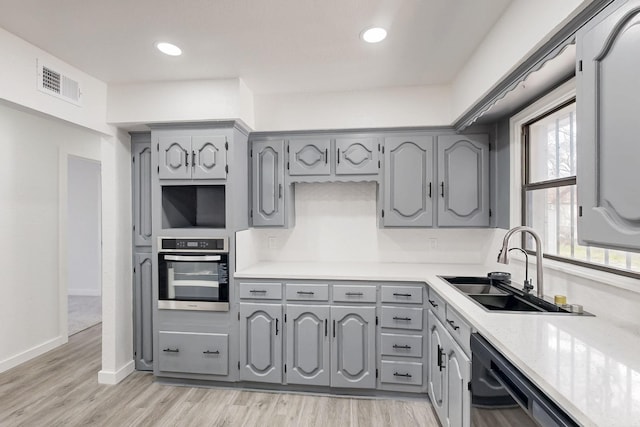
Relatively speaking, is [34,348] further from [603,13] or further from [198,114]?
[603,13]

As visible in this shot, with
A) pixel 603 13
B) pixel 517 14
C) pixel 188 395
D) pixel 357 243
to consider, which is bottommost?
pixel 188 395

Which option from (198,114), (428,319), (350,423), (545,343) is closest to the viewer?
(545,343)

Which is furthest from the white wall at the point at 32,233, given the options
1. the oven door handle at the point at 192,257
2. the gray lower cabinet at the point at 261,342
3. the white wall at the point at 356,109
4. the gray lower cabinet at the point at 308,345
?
the gray lower cabinet at the point at 308,345

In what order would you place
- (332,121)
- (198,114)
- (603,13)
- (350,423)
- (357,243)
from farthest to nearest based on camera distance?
(357,243), (332,121), (198,114), (350,423), (603,13)

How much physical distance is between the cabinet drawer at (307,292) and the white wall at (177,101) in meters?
1.45

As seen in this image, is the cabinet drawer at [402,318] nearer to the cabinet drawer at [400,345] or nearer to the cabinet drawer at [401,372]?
the cabinet drawer at [400,345]

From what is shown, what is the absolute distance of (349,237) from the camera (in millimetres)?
3115

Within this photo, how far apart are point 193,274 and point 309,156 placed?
1.43 metres

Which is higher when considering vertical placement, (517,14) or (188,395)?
(517,14)

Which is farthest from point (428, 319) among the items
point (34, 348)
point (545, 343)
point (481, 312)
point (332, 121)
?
point (34, 348)

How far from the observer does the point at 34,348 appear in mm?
3176

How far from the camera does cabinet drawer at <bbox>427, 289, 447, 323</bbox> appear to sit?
205 cm

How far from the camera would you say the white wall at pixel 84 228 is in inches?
206

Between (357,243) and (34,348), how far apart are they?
3.43m
